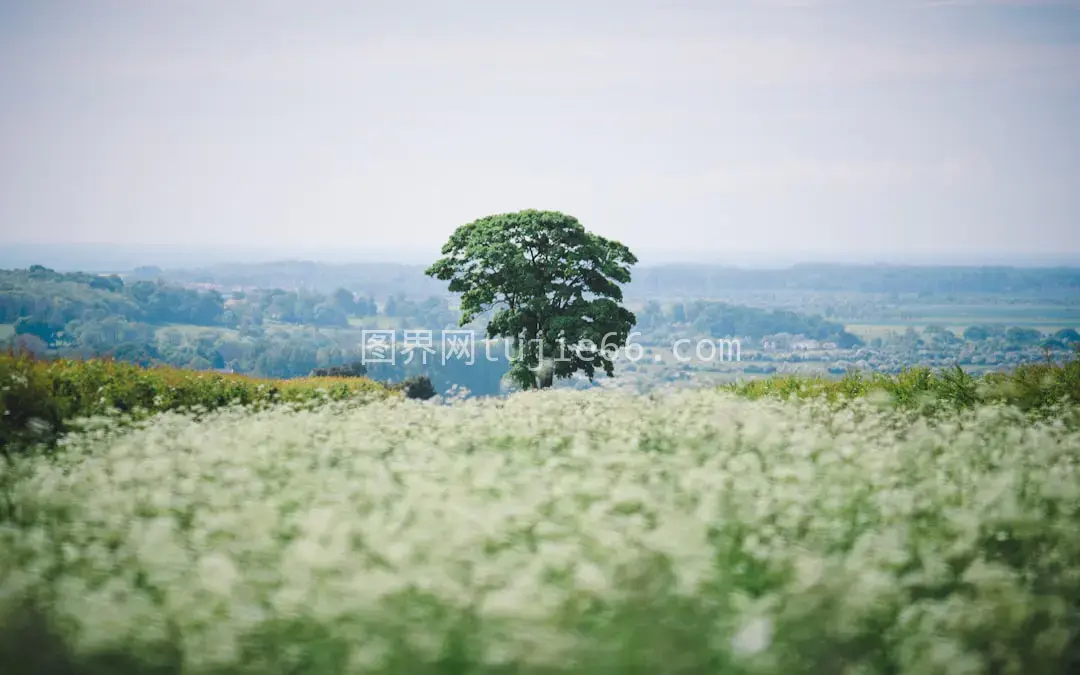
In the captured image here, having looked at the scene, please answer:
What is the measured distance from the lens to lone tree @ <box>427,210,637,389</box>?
24.7 m

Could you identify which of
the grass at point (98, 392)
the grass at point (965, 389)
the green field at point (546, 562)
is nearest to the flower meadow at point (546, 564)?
the green field at point (546, 562)

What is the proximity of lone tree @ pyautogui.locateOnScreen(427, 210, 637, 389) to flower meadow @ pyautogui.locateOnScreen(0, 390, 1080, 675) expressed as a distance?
1612cm

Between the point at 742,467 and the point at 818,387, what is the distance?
1132 centimetres

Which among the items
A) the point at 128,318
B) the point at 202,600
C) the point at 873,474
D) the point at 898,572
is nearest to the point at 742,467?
the point at 873,474

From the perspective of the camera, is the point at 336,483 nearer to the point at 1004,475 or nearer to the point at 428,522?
the point at 428,522

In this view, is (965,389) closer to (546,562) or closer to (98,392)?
(546,562)

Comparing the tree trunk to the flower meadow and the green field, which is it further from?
the flower meadow

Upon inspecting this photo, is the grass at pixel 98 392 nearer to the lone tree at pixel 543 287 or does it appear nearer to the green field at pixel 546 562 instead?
the green field at pixel 546 562

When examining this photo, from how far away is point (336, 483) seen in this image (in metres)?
7.18

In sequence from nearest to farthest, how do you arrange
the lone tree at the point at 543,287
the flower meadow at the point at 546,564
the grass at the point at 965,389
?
1. the flower meadow at the point at 546,564
2. the grass at the point at 965,389
3. the lone tree at the point at 543,287

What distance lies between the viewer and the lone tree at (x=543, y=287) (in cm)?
2472

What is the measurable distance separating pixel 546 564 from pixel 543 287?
20688mm

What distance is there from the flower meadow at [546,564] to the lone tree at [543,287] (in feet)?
52.9

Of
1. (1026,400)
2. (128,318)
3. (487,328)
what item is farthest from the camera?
(128,318)
